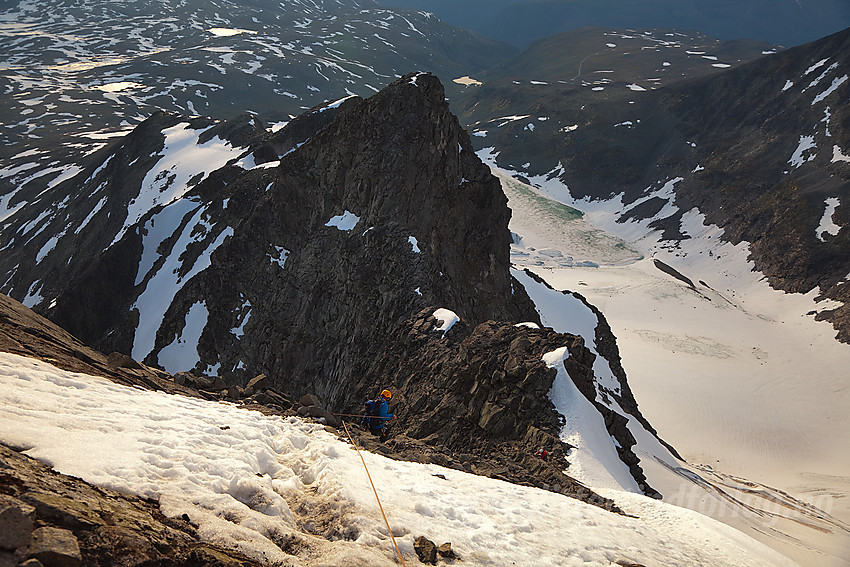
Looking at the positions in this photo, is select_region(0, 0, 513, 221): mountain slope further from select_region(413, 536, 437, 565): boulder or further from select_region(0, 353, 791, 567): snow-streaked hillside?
select_region(413, 536, 437, 565): boulder

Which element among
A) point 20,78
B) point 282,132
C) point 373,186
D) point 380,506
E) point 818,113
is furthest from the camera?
point 20,78

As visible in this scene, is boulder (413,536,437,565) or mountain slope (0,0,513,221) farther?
mountain slope (0,0,513,221)

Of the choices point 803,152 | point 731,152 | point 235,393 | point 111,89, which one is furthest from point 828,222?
point 111,89

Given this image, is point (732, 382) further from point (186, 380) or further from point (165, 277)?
point (165, 277)

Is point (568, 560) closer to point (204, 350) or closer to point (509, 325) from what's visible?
point (509, 325)

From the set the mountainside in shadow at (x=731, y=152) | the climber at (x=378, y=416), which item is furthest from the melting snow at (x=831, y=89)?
the climber at (x=378, y=416)

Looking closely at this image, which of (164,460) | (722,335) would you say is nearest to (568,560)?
(164,460)

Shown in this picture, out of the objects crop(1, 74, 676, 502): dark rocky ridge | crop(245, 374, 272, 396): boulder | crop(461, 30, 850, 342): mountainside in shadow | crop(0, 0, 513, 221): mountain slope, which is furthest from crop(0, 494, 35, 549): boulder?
crop(0, 0, 513, 221): mountain slope
